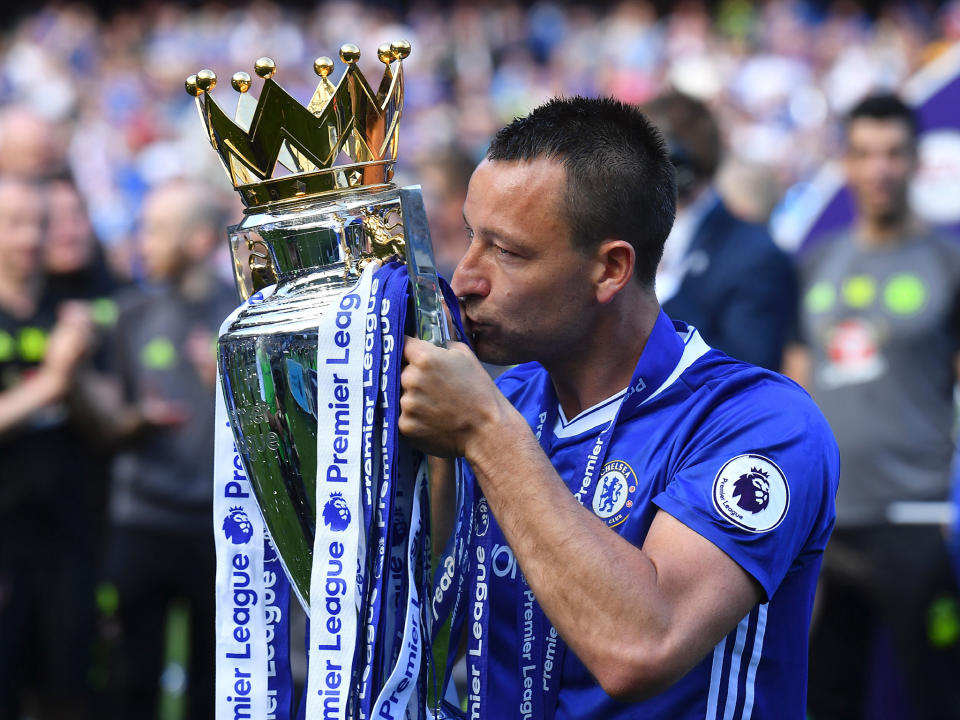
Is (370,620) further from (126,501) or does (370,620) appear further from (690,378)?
(126,501)

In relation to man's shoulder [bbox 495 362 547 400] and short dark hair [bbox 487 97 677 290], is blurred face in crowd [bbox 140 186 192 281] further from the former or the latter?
short dark hair [bbox 487 97 677 290]

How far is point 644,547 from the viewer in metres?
1.91

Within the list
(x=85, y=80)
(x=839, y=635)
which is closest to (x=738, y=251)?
(x=839, y=635)

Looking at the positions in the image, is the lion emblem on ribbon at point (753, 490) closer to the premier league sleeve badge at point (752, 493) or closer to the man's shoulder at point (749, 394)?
the premier league sleeve badge at point (752, 493)

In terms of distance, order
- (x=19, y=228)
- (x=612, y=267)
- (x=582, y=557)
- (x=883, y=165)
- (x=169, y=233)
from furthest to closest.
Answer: (x=169, y=233), (x=19, y=228), (x=883, y=165), (x=612, y=267), (x=582, y=557)

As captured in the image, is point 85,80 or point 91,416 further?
point 85,80

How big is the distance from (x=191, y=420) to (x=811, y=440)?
13.5 ft

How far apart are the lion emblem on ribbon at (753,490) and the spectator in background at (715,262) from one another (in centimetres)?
224

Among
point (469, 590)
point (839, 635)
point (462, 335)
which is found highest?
point (462, 335)

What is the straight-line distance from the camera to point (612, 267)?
6.97 feet

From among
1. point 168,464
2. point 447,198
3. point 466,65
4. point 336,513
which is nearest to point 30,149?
Result: point 168,464

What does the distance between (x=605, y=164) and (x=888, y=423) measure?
339cm

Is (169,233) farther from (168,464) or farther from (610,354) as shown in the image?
(610,354)

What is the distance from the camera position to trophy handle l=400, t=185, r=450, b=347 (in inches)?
75.2
